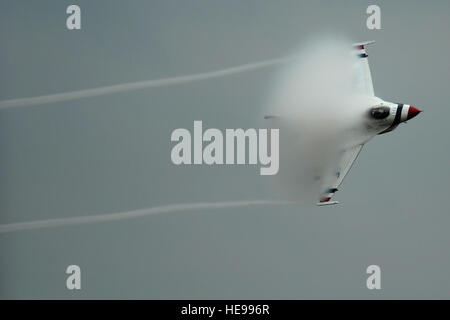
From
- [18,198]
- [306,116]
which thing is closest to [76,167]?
[18,198]

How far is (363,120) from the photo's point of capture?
24.0 meters

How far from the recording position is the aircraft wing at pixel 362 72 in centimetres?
2459

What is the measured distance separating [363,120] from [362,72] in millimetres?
1441

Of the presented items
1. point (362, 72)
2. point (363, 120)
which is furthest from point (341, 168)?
point (362, 72)

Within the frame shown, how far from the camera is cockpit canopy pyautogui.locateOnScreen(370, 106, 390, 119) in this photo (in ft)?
76.8

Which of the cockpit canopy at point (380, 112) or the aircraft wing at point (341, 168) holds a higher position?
the cockpit canopy at point (380, 112)

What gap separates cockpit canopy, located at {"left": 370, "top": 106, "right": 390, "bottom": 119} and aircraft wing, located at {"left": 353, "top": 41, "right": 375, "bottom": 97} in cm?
88

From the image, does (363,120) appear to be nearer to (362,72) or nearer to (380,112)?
(380,112)

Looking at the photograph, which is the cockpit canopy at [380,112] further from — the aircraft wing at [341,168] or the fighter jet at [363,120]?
the aircraft wing at [341,168]

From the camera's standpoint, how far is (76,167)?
31469 millimetres

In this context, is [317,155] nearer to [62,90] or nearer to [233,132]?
[233,132]

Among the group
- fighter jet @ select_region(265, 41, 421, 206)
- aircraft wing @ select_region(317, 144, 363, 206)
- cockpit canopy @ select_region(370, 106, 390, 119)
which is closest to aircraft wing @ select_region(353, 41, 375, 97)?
fighter jet @ select_region(265, 41, 421, 206)

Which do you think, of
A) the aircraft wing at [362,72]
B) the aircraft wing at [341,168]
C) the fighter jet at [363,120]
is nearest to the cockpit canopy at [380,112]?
the fighter jet at [363,120]

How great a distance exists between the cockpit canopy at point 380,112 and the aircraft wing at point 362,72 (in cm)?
88
